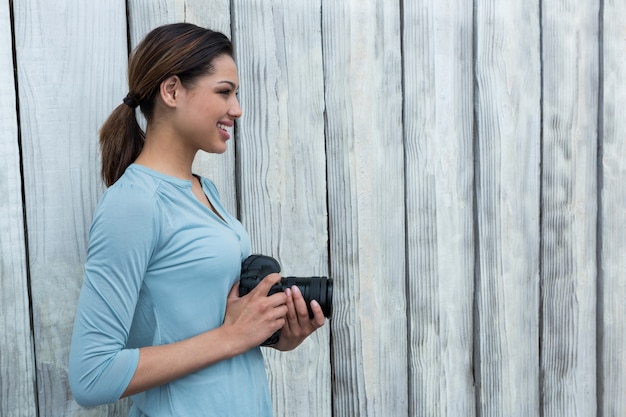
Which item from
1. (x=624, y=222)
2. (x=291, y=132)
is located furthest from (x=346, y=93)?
(x=624, y=222)

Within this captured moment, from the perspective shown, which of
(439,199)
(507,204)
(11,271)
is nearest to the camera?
(11,271)

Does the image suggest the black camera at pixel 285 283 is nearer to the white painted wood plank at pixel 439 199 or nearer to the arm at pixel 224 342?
the arm at pixel 224 342

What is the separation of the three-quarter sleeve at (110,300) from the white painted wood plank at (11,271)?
0.45 meters

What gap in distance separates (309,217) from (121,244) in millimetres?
839

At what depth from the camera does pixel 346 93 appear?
2066 millimetres

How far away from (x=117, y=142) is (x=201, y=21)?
1.65ft

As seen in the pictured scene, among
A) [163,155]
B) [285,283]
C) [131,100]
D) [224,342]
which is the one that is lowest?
[224,342]

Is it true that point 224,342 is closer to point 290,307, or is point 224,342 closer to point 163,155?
point 290,307

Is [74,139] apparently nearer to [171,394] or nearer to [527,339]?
[171,394]

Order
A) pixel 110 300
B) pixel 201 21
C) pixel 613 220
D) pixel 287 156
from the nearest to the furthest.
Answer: pixel 110 300, pixel 201 21, pixel 287 156, pixel 613 220

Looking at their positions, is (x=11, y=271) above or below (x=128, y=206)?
below

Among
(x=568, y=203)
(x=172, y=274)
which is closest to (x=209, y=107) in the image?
(x=172, y=274)

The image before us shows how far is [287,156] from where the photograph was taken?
200 centimetres

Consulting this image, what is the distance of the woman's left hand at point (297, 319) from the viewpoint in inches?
57.2
